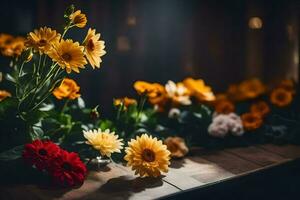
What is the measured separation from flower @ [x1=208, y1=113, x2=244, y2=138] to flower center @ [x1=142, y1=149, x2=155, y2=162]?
40.1 inches

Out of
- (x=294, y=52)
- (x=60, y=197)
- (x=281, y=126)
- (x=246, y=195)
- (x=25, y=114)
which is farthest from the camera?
(x=294, y=52)

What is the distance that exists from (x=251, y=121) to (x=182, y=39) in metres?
1.86

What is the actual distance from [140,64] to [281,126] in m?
1.89

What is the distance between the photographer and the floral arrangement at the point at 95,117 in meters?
2.41

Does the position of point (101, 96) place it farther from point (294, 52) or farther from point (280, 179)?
point (294, 52)

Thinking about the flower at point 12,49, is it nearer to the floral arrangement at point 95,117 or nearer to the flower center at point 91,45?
the floral arrangement at point 95,117

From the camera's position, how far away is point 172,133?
350cm

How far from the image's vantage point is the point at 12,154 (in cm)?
249

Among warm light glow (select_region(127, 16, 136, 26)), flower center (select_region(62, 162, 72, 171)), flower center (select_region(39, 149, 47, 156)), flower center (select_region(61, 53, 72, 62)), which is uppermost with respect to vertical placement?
warm light glow (select_region(127, 16, 136, 26))

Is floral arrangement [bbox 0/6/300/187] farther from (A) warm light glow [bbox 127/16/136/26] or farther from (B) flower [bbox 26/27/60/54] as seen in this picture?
(A) warm light glow [bbox 127/16/136/26]

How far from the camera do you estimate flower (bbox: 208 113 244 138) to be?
347 centimetres

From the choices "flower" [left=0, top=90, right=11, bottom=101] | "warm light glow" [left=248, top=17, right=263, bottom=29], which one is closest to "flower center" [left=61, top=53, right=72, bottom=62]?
"flower" [left=0, top=90, right=11, bottom=101]

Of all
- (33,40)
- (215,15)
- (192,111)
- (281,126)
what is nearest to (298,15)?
(215,15)

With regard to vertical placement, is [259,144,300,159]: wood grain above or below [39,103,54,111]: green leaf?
below
